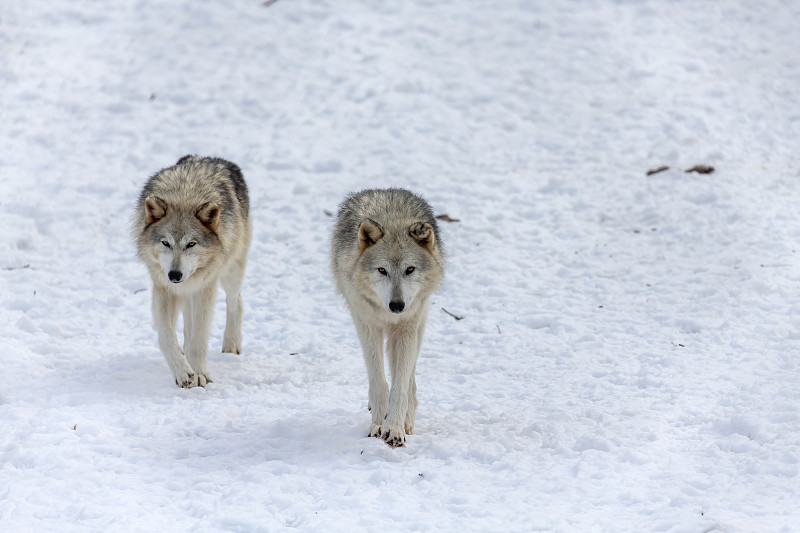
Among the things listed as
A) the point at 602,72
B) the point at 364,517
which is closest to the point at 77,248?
the point at 364,517

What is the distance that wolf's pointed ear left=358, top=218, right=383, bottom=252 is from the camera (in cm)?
Answer: 677

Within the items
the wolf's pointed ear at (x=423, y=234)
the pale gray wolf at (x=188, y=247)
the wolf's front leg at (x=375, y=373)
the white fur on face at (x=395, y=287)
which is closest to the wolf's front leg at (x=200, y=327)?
the pale gray wolf at (x=188, y=247)

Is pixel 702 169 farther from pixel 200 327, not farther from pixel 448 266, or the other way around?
pixel 200 327

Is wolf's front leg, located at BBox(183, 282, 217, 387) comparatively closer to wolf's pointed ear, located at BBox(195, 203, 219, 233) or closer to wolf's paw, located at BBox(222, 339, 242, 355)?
wolf's pointed ear, located at BBox(195, 203, 219, 233)

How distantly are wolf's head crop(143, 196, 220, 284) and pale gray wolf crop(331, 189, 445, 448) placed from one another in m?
1.59

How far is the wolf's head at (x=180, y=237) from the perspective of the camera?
784 centimetres

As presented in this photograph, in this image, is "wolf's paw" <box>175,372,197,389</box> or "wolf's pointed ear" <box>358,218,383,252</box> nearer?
"wolf's pointed ear" <box>358,218,383,252</box>

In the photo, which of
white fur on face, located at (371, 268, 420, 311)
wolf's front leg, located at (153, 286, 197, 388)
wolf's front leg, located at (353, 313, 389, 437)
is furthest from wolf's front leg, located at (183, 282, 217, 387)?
white fur on face, located at (371, 268, 420, 311)

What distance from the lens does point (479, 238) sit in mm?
12219

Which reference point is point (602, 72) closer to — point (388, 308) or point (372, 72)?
point (372, 72)

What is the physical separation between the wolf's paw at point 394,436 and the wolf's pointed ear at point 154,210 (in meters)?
3.21

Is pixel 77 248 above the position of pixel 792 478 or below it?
below

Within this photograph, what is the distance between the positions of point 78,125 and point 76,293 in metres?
5.46

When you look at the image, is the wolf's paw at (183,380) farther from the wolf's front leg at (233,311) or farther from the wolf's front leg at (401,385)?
the wolf's front leg at (401,385)
